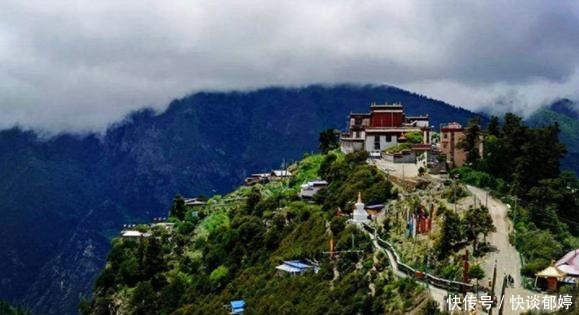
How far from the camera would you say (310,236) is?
73.7 metres

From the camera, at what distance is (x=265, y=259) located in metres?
79.1

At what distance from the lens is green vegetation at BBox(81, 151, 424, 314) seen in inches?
2362

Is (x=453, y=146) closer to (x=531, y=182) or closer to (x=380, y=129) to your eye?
(x=531, y=182)

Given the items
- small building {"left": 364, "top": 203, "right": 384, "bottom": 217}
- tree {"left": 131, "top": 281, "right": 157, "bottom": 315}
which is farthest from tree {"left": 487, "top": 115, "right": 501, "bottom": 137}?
tree {"left": 131, "top": 281, "right": 157, "bottom": 315}

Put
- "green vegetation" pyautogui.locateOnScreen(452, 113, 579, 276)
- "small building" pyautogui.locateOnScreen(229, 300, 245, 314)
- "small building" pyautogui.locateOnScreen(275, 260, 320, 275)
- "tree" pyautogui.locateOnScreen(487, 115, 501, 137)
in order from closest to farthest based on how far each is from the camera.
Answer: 1. "green vegetation" pyautogui.locateOnScreen(452, 113, 579, 276)
2. "small building" pyautogui.locateOnScreen(275, 260, 320, 275)
3. "small building" pyautogui.locateOnScreen(229, 300, 245, 314)
4. "tree" pyautogui.locateOnScreen(487, 115, 501, 137)

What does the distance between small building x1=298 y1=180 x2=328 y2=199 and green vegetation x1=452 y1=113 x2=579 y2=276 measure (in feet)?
47.8

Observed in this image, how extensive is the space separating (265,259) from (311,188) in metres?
9.37

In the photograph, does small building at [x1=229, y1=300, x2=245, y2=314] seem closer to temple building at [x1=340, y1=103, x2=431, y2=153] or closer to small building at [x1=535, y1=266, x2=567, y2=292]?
temple building at [x1=340, y1=103, x2=431, y2=153]

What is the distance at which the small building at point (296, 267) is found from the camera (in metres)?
67.8

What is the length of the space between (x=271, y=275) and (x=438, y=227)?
17.4m

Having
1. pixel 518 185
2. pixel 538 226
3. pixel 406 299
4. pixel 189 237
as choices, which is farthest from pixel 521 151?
pixel 189 237

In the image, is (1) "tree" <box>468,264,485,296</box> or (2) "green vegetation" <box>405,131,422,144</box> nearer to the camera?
(1) "tree" <box>468,264,485,296</box>

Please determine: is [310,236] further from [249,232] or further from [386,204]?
[249,232]

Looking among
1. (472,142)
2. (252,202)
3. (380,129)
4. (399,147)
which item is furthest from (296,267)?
(380,129)
